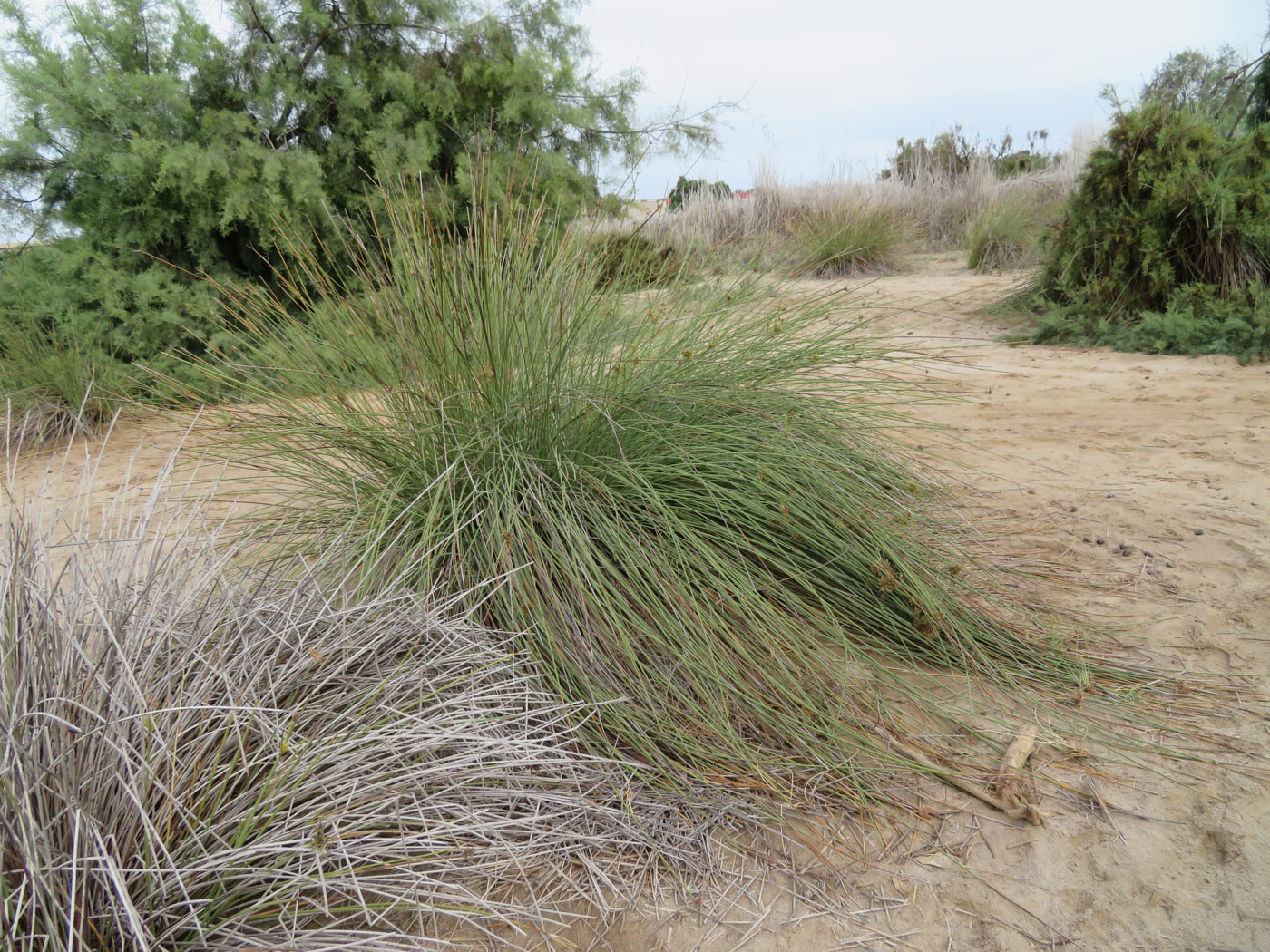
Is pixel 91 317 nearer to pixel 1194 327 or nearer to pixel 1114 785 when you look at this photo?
pixel 1114 785

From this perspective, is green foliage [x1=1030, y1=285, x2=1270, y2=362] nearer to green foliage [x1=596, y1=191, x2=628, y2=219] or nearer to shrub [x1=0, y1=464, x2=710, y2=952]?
green foliage [x1=596, y1=191, x2=628, y2=219]

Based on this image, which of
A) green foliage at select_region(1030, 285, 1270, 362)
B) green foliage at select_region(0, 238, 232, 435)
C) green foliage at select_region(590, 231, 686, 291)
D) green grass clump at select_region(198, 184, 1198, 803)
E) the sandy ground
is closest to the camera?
the sandy ground

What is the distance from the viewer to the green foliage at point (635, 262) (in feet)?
10.0

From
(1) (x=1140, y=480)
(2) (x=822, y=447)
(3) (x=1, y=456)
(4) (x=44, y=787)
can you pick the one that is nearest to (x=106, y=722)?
(4) (x=44, y=787)

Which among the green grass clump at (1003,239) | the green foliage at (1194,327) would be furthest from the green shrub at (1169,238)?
the green grass clump at (1003,239)

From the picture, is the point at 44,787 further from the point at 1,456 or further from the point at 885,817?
the point at 1,456

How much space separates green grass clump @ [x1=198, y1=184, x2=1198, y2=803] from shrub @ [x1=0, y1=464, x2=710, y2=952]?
0.22 meters

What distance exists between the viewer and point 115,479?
4031 millimetres

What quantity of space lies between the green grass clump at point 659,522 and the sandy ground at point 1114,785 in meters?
0.24

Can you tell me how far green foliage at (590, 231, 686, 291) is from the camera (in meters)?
3.05

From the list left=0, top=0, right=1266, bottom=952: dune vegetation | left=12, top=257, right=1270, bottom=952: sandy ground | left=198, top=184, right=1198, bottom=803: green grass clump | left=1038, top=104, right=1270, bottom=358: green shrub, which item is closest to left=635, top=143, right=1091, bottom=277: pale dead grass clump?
left=1038, top=104, right=1270, bottom=358: green shrub

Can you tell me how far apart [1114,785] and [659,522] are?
4.17 feet

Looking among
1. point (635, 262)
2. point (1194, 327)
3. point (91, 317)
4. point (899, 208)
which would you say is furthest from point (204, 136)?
point (899, 208)

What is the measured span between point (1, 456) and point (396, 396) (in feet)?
13.5
